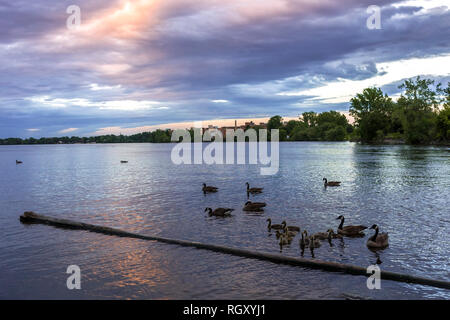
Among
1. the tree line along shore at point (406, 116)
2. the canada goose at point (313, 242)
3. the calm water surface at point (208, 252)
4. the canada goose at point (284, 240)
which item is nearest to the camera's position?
the calm water surface at point (208, 252)

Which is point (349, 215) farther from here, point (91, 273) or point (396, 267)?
point (91, 273)

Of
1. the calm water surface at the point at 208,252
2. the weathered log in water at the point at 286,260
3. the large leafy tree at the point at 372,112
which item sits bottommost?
the calm water surface at the point at 208,252

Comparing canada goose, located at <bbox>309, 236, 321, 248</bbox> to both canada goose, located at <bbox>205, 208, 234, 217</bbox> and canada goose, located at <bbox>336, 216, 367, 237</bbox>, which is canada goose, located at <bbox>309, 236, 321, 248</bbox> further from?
canada goose, located at <bbox>205, 208, 234, 217</bbox>

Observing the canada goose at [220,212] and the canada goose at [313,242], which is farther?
the canada goose at [220,212]

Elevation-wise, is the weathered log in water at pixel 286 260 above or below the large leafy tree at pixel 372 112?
below

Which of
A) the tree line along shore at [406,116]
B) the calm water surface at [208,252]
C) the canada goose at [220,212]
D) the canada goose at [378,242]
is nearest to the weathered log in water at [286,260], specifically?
the calm water surface at [208,252]

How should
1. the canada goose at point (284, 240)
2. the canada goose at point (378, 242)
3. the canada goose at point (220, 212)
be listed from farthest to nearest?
the canada goose at point (220, 212)
the canada goose at point (284, 240)
the canada goose at point (378, 242)

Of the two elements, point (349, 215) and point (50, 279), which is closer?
point (50, 279)

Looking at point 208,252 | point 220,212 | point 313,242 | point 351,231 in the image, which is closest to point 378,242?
point 351,231

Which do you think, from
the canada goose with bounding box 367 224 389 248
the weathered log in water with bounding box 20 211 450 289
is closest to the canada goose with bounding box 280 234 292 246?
the weathered log in water with bounding box 20 211 450 289

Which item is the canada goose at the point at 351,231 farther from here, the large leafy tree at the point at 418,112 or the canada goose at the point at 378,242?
the large leafy tree at the point at 418,112

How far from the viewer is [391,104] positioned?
160m

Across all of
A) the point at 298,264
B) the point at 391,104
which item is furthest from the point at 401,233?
the point at 391,104

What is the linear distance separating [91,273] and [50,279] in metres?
1.45
